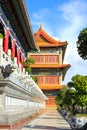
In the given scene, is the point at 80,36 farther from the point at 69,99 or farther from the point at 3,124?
the point at 69,99

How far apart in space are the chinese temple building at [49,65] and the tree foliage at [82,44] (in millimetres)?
47908

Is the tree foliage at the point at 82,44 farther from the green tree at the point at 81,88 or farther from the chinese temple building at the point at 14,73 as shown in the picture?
the green tree at the point at 81,88

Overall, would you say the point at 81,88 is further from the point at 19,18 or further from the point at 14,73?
the point at 14,73

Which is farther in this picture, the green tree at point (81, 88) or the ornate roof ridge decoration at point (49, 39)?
the ornate roof ridge decoration at point (49, 39)

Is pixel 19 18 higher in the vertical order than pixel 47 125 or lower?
higher

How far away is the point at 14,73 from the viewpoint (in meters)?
15.7

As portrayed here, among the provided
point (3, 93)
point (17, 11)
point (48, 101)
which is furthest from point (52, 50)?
point (3, 93)

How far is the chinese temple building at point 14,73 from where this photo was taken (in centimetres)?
1328

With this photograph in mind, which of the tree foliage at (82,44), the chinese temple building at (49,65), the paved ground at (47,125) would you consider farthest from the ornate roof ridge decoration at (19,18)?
the chinese temple building at (49,65)

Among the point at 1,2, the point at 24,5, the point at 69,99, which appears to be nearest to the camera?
the point at 1,2

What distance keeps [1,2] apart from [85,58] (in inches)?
297

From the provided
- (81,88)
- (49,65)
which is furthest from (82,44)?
(49,65)

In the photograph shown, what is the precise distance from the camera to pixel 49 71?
2867 inches

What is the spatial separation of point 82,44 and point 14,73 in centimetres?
813
